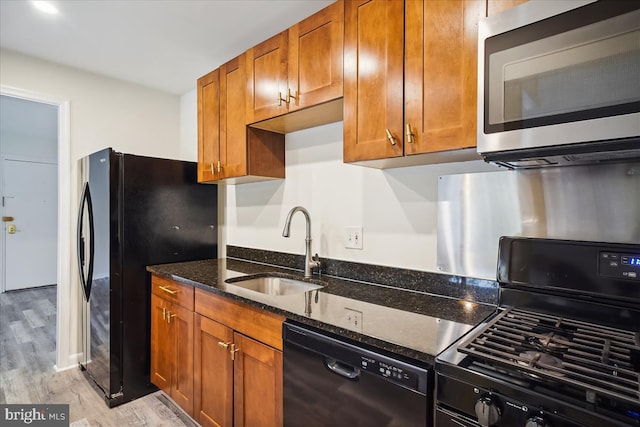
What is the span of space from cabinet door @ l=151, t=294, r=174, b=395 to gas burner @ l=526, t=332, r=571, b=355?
1.91 metres

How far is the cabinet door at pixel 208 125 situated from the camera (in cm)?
224

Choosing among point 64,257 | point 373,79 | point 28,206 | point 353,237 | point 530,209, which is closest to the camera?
point 530,209

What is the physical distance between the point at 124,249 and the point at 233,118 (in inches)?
42.3

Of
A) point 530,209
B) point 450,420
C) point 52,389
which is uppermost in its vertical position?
point 530,209

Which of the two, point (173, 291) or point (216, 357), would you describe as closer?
point (216, 357)

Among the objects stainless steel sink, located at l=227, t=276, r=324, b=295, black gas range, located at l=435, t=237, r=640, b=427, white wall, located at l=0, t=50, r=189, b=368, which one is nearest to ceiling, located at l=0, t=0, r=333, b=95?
white wall, located at l=0, t=50, r=189, b=368

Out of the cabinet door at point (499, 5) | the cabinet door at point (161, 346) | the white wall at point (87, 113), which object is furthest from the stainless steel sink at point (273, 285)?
the white wall at point (87, 113)

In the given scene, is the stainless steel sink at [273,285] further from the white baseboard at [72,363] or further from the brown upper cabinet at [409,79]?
the white baseboard at [72,363]

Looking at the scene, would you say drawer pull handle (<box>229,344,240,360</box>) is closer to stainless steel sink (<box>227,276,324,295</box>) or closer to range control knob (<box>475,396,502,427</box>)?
stainless steel sink (<box>227,276,324,295</box>)

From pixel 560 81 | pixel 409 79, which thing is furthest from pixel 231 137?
pixel 560 81

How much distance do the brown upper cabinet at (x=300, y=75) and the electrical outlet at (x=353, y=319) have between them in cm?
92

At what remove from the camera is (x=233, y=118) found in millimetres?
2094

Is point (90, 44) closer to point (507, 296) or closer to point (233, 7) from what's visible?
point (233, 7)

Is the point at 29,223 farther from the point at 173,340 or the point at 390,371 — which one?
the point at 390,371
